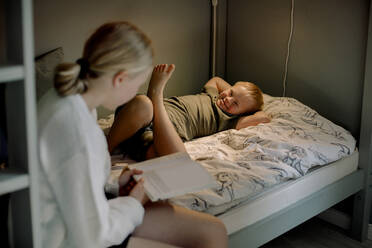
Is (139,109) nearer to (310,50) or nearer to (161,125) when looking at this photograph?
(161,125)

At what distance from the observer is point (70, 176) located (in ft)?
3.53

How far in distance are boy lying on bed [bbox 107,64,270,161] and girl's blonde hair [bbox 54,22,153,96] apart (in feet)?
2.19

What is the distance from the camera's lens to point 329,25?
2258mm

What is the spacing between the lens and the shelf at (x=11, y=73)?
3.02 feet

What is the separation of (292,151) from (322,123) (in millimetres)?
360

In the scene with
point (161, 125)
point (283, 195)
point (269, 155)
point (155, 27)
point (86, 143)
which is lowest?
point (283, 195)

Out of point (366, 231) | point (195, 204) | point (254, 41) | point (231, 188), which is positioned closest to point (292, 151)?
point (231, 188)

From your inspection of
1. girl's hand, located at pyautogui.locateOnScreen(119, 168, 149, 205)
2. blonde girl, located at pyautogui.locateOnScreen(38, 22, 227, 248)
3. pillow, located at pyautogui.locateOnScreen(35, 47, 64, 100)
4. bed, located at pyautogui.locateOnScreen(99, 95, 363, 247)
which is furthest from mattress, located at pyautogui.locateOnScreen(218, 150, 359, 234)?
pillow, located at pyautogui.locateOnScreen(35, 47, 64, 100)

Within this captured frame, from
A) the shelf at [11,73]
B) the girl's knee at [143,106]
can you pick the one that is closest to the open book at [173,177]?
the girl's knee at [143,106]

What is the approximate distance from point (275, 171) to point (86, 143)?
0.89 meters

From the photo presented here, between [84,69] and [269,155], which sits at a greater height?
[84,69]

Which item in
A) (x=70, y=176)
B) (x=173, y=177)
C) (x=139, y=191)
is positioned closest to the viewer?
(x=70, y=176)

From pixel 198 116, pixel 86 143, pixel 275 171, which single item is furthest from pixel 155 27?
pixel 86 143

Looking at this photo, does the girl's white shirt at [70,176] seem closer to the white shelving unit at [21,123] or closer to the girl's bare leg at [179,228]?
the white shelving unit at [21,123]
